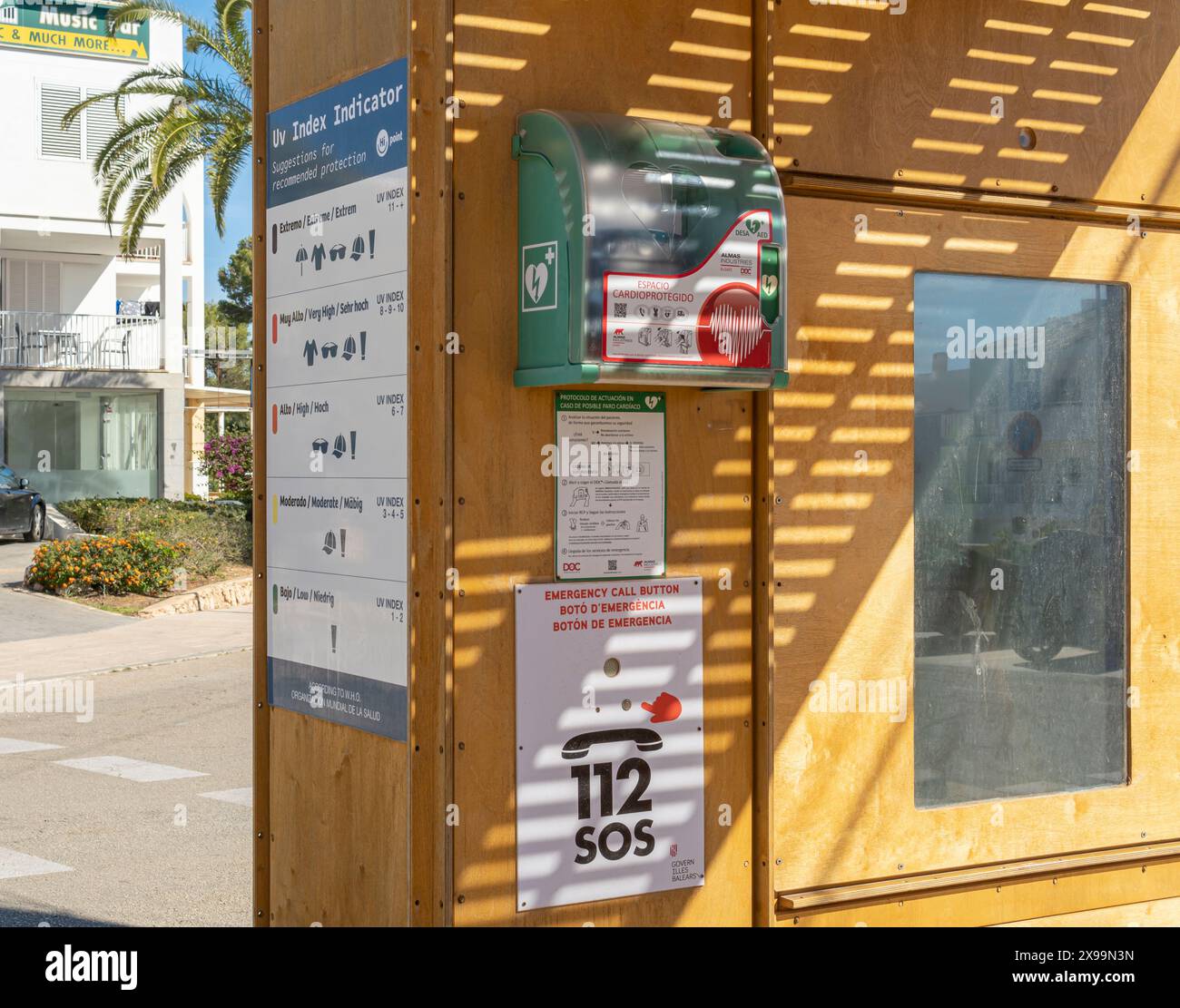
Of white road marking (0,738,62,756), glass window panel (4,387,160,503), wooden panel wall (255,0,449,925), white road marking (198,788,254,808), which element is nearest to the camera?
wooden panel wall (255,0,449,925)

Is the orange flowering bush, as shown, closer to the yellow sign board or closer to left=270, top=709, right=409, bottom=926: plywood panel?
left=270, top=709, right=409, bottom=926: plywood panel

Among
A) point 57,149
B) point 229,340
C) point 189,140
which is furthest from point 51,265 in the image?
point 229,340

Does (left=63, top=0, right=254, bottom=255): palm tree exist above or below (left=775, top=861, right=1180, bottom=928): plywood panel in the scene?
above

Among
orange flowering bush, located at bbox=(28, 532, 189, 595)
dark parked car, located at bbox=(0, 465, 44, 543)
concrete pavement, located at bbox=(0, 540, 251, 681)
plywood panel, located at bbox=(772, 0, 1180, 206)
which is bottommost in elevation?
concrete pavement, located at bbox=(0, 540, 251, 681)

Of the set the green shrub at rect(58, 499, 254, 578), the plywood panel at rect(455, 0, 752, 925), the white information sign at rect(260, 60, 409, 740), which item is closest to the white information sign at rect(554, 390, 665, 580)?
the plywood panel at rect(455, 0, 752, 925)

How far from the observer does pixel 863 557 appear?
529 cm

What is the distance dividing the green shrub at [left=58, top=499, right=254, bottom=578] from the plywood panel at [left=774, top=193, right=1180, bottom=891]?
16.7 m

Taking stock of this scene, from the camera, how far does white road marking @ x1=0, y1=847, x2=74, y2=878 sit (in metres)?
7.68

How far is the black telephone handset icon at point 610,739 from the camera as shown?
180 inches

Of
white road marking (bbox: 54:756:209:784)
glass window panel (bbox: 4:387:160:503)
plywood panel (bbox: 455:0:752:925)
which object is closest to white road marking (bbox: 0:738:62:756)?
white road marking (bbox: 54:756:209:784)

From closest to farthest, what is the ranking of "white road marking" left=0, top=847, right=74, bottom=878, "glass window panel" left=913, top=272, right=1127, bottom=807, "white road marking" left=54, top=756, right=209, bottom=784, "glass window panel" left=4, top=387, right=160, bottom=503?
"glass window panel" left=913, top=272, right=1127, bottom=807 < "white road marking" left=0, top=847, right=74, bottom=878 < "white road marking" left=54, top=756, right=209, bottom=784 < "glass window panel" left=4, top=387, right=160, bottom=503

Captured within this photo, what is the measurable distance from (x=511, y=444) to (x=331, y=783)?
1.32m

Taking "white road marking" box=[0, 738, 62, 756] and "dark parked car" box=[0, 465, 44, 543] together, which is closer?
"white road marking" box=[0, 738, 62, 756]

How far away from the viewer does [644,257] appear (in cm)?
432
